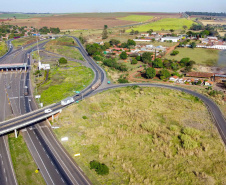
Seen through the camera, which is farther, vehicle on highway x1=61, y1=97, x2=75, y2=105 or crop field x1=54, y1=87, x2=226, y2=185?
vehicle on highway x1=61, y1=97, x2=75, y2=105

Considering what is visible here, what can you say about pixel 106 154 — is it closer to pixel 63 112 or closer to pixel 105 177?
pixel 105 177

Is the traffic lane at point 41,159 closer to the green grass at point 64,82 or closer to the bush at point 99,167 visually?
the bush at point 99,167

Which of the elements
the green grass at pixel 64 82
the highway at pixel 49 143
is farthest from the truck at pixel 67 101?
the green grass at pixel 64 82

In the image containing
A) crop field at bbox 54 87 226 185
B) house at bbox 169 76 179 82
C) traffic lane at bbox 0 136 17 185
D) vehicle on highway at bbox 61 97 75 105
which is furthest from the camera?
house at bbox 169 76 179 82

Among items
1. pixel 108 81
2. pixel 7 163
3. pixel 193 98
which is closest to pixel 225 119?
pixel 193 98

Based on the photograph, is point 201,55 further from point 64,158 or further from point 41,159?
point 41,159

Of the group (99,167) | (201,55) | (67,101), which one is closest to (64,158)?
(99,167)

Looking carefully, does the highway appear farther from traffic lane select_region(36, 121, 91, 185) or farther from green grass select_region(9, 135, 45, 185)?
green grass select_region(9, 135, 45, 185)

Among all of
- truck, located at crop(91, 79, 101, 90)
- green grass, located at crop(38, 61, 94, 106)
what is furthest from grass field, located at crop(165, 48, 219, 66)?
truck, located at crop(91, 79, 101, 90)
